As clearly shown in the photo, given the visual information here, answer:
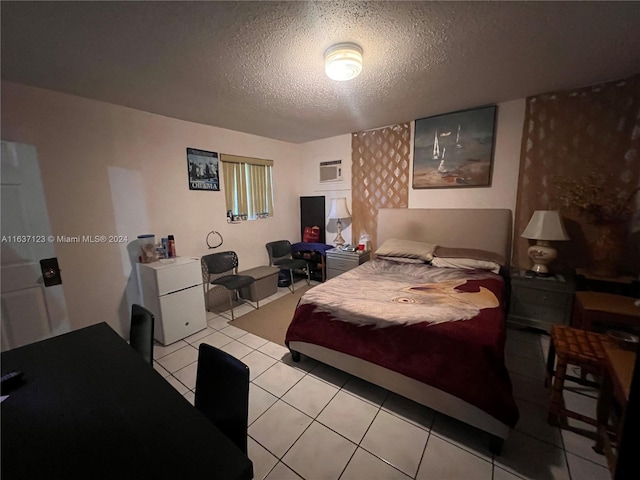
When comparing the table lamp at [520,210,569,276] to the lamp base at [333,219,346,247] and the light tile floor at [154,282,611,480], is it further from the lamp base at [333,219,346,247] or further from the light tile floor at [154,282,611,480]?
the lamp base at [333,219,346,247]

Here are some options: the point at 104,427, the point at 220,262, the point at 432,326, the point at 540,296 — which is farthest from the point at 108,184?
the point at 540,296

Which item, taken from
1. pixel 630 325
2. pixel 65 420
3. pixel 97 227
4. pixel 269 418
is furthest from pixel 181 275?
pixel 630 325

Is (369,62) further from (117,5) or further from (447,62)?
(117,5)

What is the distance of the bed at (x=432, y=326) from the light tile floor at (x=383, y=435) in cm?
16

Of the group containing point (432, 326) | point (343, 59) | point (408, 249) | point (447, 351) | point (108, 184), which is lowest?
point (447, 351)

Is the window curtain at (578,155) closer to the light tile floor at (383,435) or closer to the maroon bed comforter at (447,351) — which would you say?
the light tile floor at (383,435)

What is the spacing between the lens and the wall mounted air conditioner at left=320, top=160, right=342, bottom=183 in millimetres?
4086

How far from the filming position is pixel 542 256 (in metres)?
2.52

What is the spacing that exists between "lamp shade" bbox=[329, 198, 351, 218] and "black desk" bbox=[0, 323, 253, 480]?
3.08 metres

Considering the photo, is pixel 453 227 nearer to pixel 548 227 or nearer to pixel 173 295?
pixel 548 227

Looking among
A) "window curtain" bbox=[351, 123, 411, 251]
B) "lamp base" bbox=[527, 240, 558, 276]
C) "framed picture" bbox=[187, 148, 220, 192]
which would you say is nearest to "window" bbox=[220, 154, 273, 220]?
"framed picture" bbox=[187, 148, 220, 192]

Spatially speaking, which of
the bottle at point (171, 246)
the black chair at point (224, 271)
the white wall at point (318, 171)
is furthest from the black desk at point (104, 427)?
the white wall at point (318, 171)

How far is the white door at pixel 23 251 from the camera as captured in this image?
72.7 inches

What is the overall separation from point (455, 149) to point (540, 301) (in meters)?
1.87
